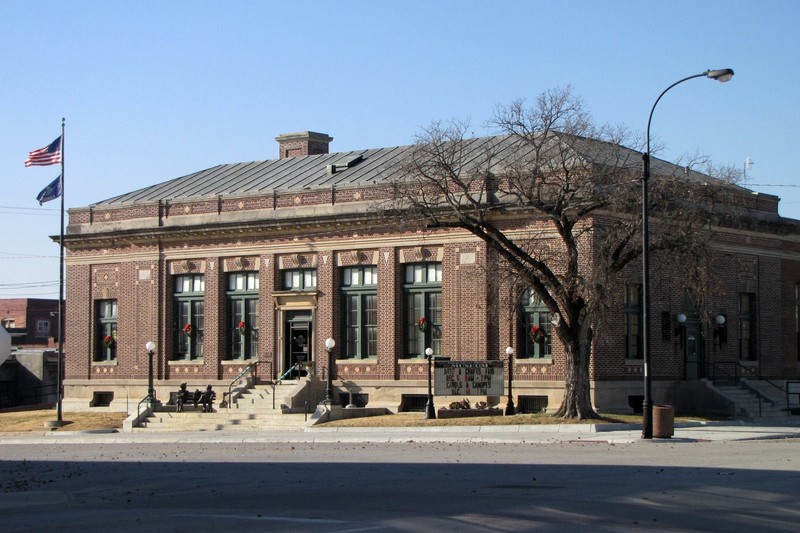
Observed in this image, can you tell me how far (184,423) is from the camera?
154 feet

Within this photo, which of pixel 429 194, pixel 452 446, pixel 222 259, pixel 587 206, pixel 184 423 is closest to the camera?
pixel 452 446

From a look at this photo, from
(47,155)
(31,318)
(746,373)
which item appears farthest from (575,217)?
(31,318)

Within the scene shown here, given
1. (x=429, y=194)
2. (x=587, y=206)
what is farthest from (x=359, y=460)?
(x=429, y=194)

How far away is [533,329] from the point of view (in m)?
44.0

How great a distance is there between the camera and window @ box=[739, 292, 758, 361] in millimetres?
50125

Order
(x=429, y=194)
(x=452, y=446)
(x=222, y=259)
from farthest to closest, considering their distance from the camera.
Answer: (x=222, y=259) → (x=429, y=194) → (x=452, y=446)

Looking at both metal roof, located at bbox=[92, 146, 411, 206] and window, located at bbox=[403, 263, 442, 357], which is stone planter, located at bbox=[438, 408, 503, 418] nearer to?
window, located at bbox=[403, 263, 442, 357]

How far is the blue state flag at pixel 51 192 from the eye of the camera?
5128 cm

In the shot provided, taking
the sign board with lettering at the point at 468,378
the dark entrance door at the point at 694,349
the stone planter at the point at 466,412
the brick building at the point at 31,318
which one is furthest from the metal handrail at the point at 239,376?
the brick building at the point at 31,318

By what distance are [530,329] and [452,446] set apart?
13.7m

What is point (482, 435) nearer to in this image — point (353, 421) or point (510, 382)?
point (510, 382)

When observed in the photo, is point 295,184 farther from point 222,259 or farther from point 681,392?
point 681,392

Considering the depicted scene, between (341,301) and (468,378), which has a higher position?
(341,301)

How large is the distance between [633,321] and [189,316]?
1929 centimetres
